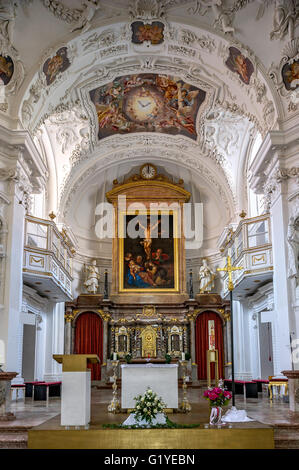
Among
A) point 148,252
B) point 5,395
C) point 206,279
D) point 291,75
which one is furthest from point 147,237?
point 5,395

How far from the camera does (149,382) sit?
35.8ft

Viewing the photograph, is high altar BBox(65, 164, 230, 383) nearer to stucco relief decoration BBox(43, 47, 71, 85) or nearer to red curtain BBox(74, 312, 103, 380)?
red curtain BBox(74, 312, 103, 380)

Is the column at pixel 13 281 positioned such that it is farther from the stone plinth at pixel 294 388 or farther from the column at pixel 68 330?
the column at pixel 68 330

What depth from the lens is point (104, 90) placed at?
17.9m

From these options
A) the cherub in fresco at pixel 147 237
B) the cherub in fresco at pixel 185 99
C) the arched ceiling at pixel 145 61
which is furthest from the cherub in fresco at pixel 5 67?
the cherub in fresco at pixel 147 237

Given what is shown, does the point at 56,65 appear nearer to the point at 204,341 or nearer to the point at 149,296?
the point at 149,296

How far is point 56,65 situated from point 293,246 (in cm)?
816

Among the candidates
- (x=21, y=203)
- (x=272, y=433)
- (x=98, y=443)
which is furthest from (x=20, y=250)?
(x=272, y=433)

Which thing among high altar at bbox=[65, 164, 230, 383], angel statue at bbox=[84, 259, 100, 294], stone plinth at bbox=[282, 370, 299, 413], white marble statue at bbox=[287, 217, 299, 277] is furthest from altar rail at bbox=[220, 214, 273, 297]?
angel statue at bbox=[84, 259, 100, 294]

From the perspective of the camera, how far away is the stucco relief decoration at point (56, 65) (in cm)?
1463

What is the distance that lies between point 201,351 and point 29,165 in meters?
11.1

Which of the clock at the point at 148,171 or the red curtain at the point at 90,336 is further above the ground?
the clock at the point at 148,171

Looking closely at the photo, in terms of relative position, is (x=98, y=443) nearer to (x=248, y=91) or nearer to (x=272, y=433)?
(x=272, y=433)

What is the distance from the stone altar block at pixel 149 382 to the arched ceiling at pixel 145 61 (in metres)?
7.30
